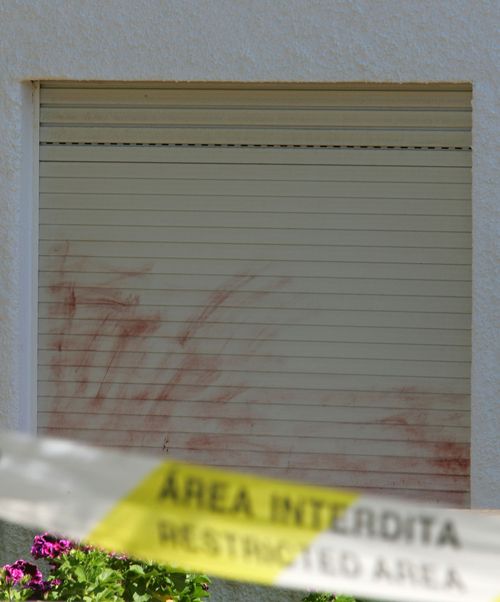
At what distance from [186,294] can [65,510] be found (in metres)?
3.57

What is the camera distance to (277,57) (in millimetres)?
6746

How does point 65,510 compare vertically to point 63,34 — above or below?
below

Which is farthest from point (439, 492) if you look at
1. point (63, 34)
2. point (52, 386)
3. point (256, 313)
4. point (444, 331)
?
point (63, 34)

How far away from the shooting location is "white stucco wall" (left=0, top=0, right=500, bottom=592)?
6691 millimetres

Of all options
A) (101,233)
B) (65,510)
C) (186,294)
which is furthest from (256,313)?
(65,510)

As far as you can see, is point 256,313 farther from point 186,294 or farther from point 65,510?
point 65,510

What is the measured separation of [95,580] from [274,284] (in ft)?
6.96

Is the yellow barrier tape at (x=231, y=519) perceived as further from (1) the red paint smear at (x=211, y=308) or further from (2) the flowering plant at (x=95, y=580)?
(1) the red paint smear at (x=211, y=308)

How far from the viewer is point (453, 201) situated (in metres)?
6.98

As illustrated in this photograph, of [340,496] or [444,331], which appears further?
[444,331]

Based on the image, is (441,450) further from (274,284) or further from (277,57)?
(277,57)

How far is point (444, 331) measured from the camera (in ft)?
22.9

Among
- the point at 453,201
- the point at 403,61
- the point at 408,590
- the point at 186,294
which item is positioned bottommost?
the point at 408,590

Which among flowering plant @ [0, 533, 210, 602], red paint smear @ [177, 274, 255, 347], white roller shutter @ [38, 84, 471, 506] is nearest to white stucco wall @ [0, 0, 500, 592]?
white roller shutter @ [38, 84, 471, 506]
